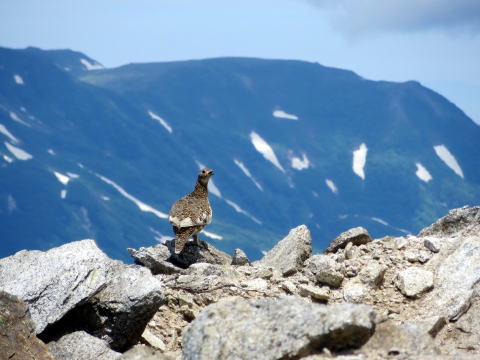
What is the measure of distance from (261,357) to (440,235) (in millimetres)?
9062

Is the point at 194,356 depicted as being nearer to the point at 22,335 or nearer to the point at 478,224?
the point at 22,335

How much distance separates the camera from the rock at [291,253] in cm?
1516

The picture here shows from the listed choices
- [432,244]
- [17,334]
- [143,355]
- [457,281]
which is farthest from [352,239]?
[17,334]

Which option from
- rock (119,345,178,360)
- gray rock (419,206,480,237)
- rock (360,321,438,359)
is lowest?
rock (119,345,178,360)

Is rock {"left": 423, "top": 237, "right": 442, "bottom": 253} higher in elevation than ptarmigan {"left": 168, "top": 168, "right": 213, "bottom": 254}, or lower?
higher

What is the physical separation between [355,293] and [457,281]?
2.08 metres

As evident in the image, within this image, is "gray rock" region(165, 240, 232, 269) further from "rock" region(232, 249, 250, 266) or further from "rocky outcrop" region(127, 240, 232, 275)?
"rock" region(232, 249, 250, 266)

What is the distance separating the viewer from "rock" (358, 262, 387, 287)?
1320cm

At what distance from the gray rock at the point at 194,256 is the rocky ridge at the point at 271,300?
6cm

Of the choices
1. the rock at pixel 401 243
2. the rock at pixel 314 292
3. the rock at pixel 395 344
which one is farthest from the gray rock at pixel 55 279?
the rock at pixel 401 243

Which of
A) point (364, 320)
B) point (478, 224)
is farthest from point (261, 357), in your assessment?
point (478, 224)

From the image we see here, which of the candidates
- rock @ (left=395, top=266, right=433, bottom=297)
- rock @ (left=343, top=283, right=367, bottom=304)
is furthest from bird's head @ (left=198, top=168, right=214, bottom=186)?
rock @ (left=395, top=266, right=433, bottom=297)

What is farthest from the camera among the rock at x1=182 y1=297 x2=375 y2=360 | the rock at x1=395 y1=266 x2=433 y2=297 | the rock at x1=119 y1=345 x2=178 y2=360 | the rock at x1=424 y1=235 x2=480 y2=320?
the rock at x1=395 y1=266 x2=433 y2=297

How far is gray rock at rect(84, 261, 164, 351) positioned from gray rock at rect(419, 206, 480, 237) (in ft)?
25.5
